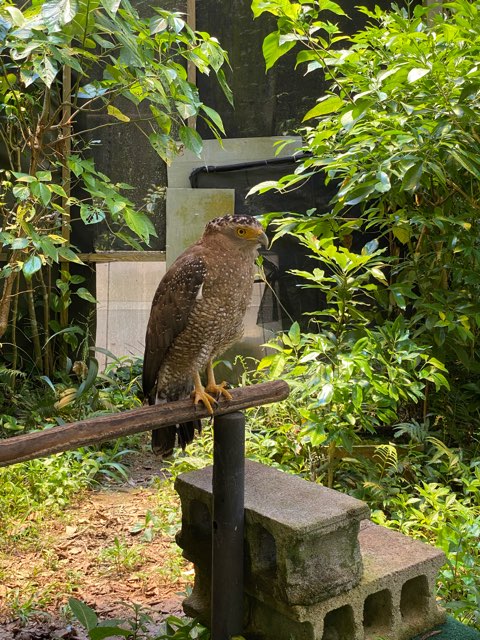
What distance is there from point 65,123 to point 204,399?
74.1 inches

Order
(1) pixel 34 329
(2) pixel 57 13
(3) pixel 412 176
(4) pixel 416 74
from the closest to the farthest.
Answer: (2) pixel 57 13 → (4) pixel 416 74 → (3) pixel 412 176 → (1) pixel 34 329

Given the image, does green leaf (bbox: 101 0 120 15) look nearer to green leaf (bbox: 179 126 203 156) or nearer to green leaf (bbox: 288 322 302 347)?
green leaf (bbox: 179 126 203 156)

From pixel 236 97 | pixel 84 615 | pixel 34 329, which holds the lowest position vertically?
pixel 84 615

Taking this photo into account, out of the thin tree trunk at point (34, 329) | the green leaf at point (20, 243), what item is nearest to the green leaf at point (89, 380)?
the thin tree trunk at point (34, 329)

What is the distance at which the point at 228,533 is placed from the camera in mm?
2027

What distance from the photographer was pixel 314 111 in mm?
3262

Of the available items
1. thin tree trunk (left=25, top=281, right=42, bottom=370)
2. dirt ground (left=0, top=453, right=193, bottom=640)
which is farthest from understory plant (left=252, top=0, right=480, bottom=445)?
thin tree trunk (left=25, top=281, right=42, bottom=370)

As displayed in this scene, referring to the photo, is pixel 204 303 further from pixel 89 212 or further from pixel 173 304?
pixel 89 212

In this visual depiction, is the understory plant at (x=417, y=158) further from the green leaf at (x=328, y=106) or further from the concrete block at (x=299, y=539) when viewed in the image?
the concrete block at (x=299, y=539)

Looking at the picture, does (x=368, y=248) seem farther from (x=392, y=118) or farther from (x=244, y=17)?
(x=244, y=17)

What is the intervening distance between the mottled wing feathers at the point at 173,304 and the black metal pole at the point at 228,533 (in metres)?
0.39

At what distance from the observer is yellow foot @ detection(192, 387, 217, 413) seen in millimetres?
2094

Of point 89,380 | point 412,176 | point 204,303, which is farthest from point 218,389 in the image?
point 89,380

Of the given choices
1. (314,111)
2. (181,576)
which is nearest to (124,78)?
(314,111)
